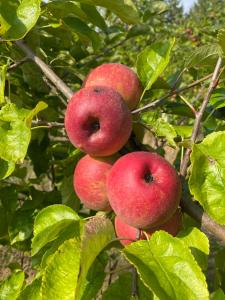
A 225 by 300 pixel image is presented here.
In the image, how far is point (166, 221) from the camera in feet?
3.29

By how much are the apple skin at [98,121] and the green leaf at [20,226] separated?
620 mm

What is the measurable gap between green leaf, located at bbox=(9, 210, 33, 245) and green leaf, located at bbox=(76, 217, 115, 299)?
1.87ft

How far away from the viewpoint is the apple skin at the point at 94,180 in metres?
1.04

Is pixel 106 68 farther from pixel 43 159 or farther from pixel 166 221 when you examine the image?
pixel 43 159

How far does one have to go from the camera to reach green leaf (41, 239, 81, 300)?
0.81 metres

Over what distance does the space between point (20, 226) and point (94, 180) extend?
593mm

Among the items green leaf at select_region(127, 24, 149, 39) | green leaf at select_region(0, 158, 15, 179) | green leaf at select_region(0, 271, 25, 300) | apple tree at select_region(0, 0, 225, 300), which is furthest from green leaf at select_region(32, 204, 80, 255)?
green leaf at select_region(127, 24, 149, 39)

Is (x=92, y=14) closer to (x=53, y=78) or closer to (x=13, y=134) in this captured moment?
(x=53, y=78)

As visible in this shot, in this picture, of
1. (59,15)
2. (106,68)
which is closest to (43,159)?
(59,15)

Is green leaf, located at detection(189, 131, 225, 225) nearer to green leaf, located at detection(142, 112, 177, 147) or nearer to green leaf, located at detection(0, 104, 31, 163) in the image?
green leaf, located at detection(142, 112, 177, 147)

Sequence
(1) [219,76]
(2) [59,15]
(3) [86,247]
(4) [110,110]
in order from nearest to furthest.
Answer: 1. (3) [86,247]
2. (4) [110,110]
3. (1) [219,76]
4. (2) [59,15]

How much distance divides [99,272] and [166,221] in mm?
199

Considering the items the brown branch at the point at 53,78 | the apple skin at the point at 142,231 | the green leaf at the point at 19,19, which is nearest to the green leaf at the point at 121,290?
the apple skin at the point at 142,231

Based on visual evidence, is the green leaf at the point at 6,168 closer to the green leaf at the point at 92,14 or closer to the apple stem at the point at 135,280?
the apple stem at the point at 135,280
